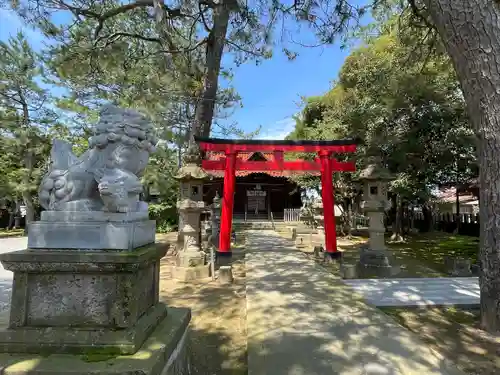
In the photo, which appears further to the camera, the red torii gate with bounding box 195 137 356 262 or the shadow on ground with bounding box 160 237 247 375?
the red torii gate with bounding box 195 137 356 262

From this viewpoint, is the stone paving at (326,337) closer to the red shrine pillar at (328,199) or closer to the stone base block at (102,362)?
the stone base block at (102,362)

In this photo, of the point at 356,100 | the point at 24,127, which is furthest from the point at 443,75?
the point at 24,127

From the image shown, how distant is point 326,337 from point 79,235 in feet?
8.35

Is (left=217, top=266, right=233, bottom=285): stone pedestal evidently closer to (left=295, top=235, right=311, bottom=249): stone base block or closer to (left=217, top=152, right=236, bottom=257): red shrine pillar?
(left=217, top=152, right=236, bottom=257): red shrine pillar

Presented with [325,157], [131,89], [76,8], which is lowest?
[325,157]

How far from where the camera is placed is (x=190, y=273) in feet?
22.2

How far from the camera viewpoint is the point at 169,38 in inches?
288

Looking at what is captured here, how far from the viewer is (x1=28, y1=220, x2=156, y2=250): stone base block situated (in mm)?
2020

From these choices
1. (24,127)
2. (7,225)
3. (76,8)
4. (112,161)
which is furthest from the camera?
(7,225)

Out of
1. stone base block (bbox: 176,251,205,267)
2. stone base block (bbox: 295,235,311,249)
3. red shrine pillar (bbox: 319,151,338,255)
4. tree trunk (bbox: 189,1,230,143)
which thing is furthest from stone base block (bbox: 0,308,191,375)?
stone base block (bbox: 295,235,311,249)

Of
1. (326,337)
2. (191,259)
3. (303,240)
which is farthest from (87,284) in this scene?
(303,240)

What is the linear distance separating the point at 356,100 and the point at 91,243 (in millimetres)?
10792

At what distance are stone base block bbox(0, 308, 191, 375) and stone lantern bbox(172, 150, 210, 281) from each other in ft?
16.0

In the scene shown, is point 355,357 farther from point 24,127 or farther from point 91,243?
point 24,127
